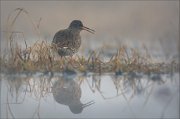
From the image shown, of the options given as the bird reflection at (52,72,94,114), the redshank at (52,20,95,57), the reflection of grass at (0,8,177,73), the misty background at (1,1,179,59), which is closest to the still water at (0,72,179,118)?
the bird reflection at (52,72,94,114)

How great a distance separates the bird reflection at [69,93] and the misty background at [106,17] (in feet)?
20.0

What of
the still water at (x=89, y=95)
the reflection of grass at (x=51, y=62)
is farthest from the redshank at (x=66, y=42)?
the still water at (x=89, y=95)

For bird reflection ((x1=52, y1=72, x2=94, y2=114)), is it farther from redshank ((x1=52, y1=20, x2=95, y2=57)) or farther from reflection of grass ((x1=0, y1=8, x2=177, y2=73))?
redshank ((x1=52, y1=20, x2=95, y2=57))

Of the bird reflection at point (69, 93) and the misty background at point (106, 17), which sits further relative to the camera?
the misty background at point (106, 17)

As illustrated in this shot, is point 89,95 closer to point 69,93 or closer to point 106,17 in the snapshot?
point 69,93

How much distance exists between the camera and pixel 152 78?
33.1 ft

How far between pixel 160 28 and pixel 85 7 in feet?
6.27

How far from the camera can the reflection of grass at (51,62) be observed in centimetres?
995

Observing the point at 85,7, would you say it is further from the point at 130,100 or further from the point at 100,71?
the point at 130,100

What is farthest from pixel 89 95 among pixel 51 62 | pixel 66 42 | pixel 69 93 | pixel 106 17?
pixel 106 17

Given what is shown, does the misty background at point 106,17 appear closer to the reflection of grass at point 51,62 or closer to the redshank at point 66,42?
the redshank at point 66,42

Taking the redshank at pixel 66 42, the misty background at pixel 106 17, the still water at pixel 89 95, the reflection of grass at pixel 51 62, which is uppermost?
the misty background at pixel 106 17

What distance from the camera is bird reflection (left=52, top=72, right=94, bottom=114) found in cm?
799

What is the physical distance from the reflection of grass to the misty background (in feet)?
16.5
